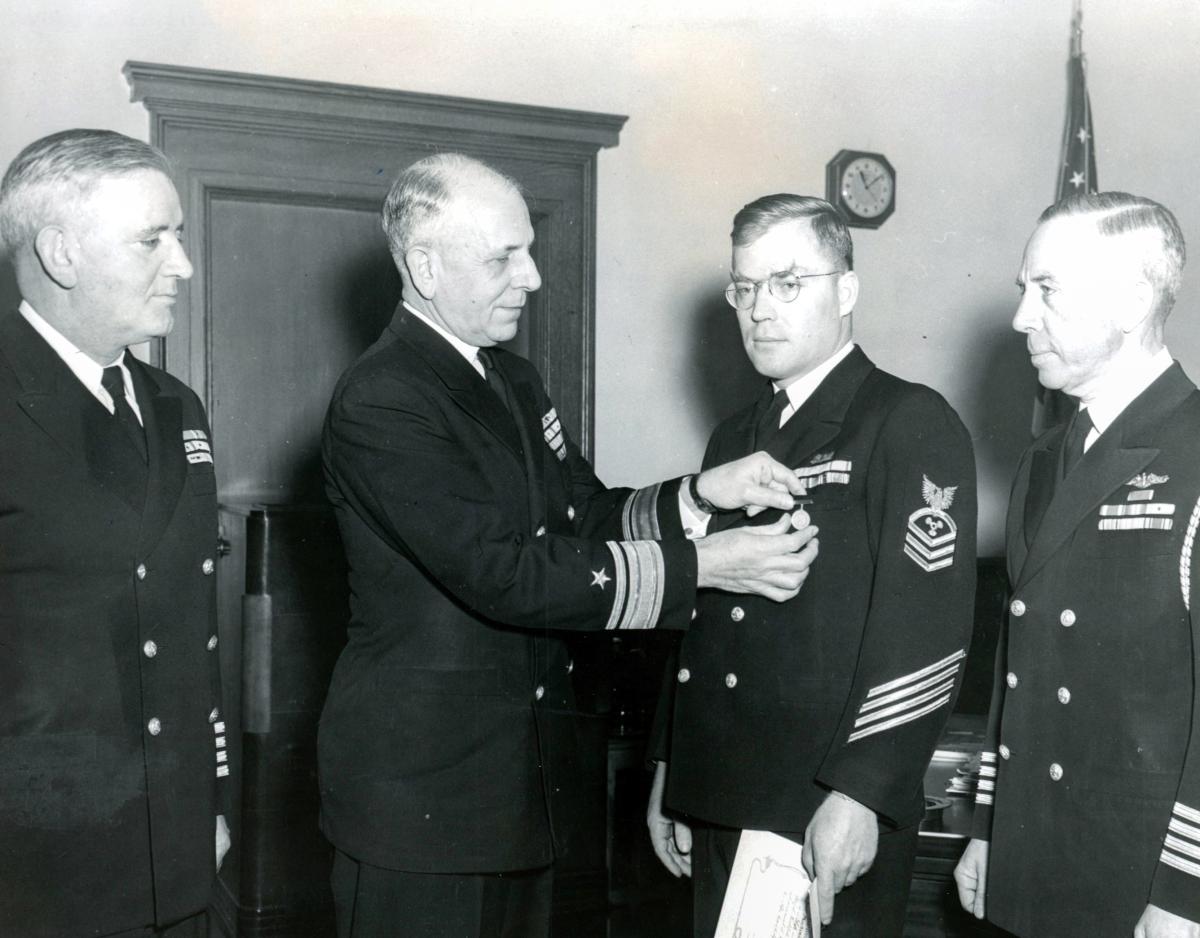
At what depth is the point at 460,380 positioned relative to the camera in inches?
77.7

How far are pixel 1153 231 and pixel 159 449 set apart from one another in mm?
1522

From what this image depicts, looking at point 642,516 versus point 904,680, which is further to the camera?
point 642,516

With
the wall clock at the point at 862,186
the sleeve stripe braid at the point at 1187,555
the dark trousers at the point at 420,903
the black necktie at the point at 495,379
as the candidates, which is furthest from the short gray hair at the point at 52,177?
the wall clock at the point at 862,186

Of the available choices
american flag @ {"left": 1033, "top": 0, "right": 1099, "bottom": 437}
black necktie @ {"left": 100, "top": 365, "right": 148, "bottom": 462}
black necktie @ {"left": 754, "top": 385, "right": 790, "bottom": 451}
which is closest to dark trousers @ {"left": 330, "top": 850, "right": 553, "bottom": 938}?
black necktie @ {"left": 100, "top": 365, "right": 148, "bottom": 462}

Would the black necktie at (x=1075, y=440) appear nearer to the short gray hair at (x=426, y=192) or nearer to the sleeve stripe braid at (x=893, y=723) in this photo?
the sleeve stripe braid at (x=893, y=723)

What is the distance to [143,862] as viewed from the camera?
5.84ft

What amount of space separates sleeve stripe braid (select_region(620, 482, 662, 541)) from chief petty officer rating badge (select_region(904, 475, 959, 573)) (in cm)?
53

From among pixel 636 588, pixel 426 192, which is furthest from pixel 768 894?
pixel 426 192

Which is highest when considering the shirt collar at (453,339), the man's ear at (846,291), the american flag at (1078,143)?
the american flag at (1078,143)

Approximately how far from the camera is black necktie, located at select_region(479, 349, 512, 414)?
2103 millimetres

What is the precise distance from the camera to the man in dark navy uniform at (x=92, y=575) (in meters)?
1.69

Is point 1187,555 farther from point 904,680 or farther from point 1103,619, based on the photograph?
point 904,680

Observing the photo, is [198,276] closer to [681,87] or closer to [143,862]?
[681,87]

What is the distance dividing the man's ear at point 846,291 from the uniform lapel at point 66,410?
1151mm
